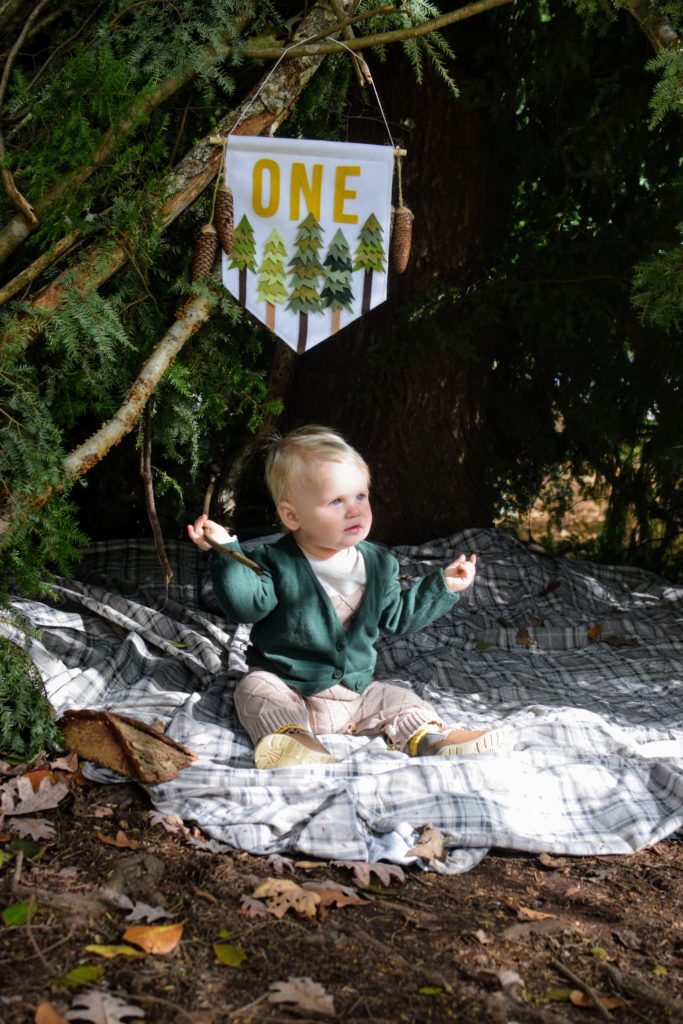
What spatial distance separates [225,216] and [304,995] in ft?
7.99

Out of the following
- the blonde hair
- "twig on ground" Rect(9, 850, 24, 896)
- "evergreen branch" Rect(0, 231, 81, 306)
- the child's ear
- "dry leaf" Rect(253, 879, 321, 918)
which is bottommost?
"dry leaf" Rect(253, 879, 321, 918)

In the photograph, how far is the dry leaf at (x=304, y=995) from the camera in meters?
2.04

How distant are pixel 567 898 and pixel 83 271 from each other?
2476 millimetres

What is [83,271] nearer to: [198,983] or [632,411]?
[198,983]

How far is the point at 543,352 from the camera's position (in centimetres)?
579

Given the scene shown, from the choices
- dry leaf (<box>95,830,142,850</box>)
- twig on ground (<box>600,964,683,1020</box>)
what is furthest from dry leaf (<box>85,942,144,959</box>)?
twig on ground (<box>600,964,683,1020</box>)

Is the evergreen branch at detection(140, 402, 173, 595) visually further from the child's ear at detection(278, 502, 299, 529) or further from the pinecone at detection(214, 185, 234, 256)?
the pinecone at detection(214, 185, 234, 256)

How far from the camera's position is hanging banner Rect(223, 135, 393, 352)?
11.5 ft

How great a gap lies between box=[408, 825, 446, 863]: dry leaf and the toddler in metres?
0.50

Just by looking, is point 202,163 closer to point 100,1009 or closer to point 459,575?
point 459,575

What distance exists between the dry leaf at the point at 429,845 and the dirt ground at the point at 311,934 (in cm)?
5

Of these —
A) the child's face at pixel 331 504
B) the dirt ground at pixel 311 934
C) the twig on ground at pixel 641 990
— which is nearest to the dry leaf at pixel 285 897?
the dirt ground at pixel 311 934

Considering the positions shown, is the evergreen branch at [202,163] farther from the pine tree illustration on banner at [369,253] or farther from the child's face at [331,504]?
the child's face at [331,504]

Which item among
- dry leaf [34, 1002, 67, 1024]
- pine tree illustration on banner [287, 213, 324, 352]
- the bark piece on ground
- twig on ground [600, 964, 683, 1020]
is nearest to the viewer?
dry leaf [34, 1002, 67, 1024]
